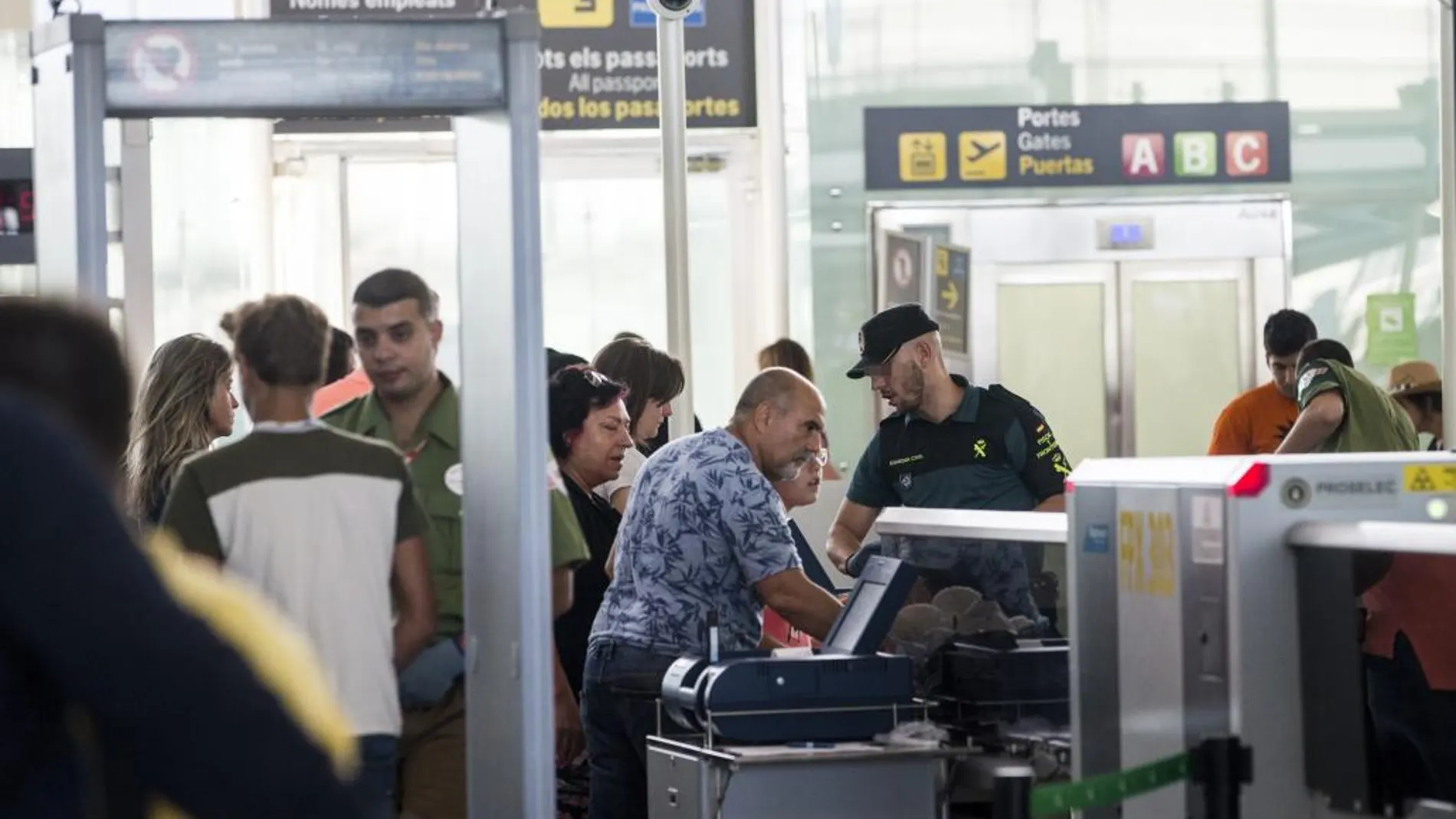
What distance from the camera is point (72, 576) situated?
1.26 m

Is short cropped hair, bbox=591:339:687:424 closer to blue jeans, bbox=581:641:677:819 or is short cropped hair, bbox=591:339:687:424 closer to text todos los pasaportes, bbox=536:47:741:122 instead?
blue jeans, bbox=581:641:677:819

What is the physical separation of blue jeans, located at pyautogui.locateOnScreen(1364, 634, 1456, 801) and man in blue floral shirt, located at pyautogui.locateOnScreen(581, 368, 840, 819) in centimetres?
174

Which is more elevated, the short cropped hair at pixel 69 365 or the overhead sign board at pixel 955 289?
the overhead sign board at pixel 955 289

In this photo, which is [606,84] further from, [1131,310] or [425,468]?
[425,468]

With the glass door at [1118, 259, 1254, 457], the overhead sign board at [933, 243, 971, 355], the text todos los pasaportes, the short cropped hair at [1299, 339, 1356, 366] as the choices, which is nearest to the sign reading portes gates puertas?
the text todos los pasaportes

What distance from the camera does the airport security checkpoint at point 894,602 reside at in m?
3.31

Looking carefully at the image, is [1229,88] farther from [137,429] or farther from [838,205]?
[137,429]

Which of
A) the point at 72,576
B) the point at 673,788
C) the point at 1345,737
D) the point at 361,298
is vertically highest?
the point at 361,298

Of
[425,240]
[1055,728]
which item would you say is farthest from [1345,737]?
[425,240]

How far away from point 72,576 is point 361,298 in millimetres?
2452

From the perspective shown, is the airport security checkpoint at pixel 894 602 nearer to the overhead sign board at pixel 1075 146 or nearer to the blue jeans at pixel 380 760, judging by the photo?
the blue jeans at pixel 380 760

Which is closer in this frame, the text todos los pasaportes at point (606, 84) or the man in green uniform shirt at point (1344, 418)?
the man in green uniform shirt at point (1344, 418)

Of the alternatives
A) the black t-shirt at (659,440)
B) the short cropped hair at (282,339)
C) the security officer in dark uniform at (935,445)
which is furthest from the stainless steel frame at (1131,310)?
the short cropped hair at (282,339)

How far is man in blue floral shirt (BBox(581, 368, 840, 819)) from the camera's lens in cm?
494
